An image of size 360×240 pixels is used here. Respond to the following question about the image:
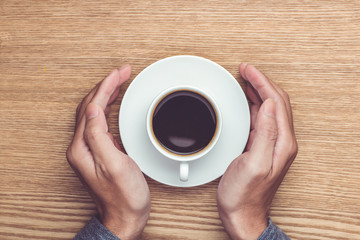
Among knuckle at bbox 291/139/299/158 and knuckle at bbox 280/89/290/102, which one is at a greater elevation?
knuckle at bbox 280/89/290/102

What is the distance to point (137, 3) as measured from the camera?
80cm

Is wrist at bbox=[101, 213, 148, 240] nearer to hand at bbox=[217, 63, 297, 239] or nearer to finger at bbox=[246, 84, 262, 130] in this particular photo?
hand at bbox=[217, 63, 297, 239]

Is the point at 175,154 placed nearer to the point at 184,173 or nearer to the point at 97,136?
the point at 184,173

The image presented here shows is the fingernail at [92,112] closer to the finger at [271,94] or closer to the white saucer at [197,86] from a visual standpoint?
the white saucer at [197,86]

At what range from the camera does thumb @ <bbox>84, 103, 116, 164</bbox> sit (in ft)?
2.26

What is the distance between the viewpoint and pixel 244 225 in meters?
0.75

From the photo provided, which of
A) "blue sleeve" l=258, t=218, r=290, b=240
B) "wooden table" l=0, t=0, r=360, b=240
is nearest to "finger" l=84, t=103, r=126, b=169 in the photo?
"wooden table" l=0, t=0, r=360, b=240

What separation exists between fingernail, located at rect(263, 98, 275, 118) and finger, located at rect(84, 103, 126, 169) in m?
0.34

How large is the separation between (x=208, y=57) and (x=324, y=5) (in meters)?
0.32

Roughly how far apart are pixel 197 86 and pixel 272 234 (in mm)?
390

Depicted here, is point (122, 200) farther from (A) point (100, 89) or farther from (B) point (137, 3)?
(B) point (137, 3)

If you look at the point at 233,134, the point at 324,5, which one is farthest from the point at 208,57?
the point at 324,5

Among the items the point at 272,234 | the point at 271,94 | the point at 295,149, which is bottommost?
the point at 272,234

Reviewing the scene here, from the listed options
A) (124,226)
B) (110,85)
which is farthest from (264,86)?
(124,226)
